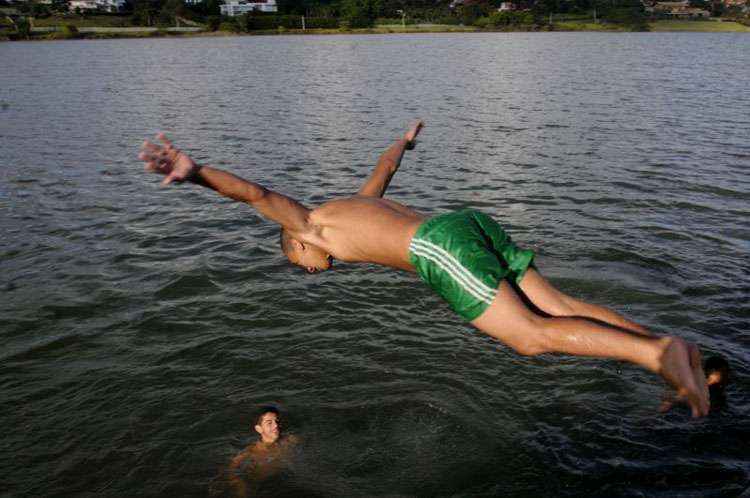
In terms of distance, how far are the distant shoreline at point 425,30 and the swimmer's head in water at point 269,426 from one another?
147531 mm

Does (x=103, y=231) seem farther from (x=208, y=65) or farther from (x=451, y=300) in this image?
(x=208, y=65)

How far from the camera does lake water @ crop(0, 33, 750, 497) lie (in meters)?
7.11

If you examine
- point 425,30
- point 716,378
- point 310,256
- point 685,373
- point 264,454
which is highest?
point 425,30

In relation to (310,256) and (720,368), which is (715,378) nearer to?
(720,368)

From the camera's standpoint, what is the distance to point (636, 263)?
12.5 metres

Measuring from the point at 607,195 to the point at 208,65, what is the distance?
184 ft

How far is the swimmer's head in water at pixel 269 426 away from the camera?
7512 millimetres

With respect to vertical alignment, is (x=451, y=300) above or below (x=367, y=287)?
above

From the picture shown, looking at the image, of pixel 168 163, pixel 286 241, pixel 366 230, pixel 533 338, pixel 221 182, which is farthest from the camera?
pixel 286 241

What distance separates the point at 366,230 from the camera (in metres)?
5.86

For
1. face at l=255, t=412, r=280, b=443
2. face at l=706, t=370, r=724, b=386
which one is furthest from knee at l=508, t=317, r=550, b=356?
face at l=706, t=370, r=724, b=386

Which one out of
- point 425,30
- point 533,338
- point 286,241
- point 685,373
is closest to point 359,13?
point 425,30

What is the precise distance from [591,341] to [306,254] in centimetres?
296

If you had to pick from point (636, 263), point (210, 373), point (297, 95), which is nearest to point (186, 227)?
point (210, 373)
